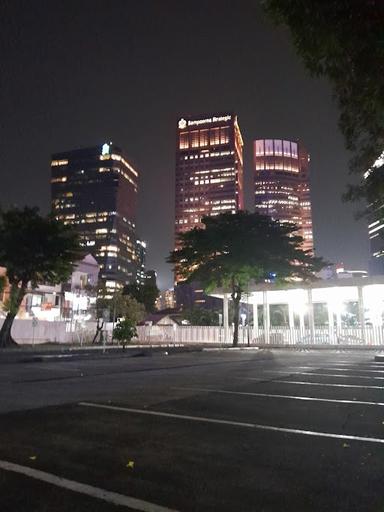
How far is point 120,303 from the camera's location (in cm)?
4597

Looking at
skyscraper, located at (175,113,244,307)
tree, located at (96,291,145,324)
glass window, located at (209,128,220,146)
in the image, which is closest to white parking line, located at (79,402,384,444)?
tree, located at (96,291,145,324)

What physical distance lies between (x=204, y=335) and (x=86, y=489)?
3327 cm

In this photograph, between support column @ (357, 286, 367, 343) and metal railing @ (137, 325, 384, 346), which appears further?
metal railing @ (137, 325, 384, 346)

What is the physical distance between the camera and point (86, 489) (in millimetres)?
3889

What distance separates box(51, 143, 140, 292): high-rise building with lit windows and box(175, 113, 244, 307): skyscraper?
2147 cm

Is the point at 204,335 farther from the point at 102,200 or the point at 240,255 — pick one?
the point at 102,200

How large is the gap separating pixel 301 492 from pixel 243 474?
24.5 inches

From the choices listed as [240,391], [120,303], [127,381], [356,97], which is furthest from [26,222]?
[356,97]

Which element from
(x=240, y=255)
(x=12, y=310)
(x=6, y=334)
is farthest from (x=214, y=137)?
(x=12, y=310)

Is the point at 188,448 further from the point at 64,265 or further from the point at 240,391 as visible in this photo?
the point at 64,265

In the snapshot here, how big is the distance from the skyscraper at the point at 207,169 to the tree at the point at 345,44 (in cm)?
17443

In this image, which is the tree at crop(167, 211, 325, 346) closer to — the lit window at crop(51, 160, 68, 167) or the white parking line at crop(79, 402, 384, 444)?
the white parking line at crop(79, 402, 384, 444)

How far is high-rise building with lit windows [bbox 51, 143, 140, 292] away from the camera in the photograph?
17888 centimetres

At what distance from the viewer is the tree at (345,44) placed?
18.7 ft
